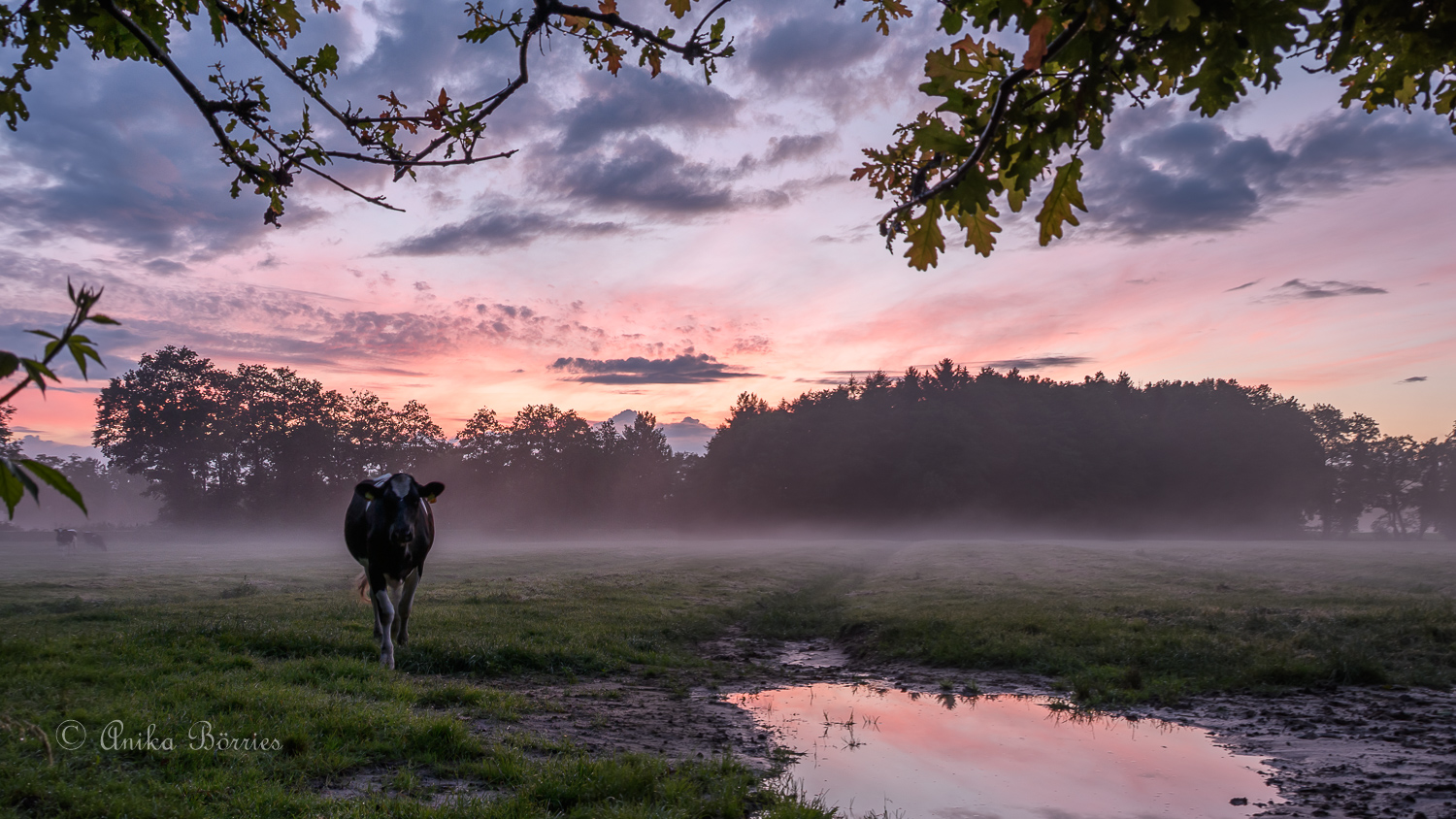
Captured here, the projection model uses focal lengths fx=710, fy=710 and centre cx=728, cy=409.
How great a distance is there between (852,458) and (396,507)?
9152 centimetres

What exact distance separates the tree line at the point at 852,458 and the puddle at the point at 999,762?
88241 mm

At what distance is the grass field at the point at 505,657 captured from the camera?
19.4 ft

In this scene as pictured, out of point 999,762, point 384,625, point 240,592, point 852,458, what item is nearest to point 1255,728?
point 999,762

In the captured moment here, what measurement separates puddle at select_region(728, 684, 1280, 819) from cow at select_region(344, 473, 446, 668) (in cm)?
610

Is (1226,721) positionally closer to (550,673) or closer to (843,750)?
(843,750)

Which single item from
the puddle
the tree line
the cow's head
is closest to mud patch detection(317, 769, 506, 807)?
the puddle

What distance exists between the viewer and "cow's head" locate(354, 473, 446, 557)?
40.5 ft

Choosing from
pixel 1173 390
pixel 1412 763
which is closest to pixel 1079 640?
pixel 1412 763

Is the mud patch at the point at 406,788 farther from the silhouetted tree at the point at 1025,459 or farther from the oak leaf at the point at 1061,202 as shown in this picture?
the silhouetted tree at the point at 1025,459

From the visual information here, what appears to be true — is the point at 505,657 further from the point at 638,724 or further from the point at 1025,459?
the point at 1025,459

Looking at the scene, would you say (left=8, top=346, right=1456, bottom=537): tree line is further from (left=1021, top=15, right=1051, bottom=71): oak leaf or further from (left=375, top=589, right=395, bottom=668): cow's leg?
(left=1021, top=15, right=1051, bottom=71): oak leaf

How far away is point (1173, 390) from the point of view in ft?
379

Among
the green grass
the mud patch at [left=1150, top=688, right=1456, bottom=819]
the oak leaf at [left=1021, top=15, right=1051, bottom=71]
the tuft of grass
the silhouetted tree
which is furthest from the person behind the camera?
the silhouetted tree

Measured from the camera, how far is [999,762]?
26.5ft
